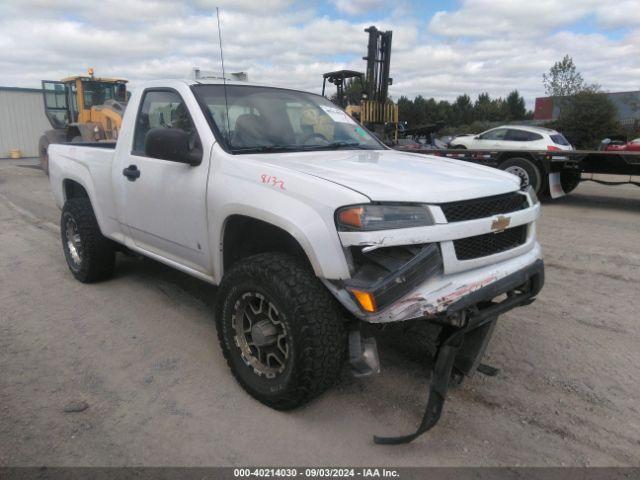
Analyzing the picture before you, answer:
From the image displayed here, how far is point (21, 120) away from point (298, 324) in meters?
33.3

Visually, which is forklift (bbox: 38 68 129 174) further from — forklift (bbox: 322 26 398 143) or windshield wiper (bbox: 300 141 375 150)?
windshield wiper (bbox: 300 141 375 150)

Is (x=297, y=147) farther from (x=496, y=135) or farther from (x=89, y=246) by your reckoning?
(x=496, y=135)

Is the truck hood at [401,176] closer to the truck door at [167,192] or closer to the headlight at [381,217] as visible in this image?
the headlight at [381,217]

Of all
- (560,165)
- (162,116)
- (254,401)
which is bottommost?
(254,401)

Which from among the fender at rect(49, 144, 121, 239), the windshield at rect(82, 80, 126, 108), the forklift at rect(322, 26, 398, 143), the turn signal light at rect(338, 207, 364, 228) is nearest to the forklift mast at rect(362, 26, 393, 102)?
the forklift at rect(322, 26, 398, 143)

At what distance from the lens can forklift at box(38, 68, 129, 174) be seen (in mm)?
13797

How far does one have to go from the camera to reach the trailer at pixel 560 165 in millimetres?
9336

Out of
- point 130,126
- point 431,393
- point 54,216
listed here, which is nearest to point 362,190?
point 431,393

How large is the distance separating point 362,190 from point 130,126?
8.47 ft

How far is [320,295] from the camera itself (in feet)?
8.56

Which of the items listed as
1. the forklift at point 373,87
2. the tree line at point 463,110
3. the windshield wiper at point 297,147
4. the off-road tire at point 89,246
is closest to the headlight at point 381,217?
the windshield wiper at point 297,147

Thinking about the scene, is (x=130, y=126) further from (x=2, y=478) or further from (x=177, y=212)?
(x=2, y=478)

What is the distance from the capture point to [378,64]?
1490 centimetres

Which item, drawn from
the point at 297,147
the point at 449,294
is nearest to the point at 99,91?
the point at 297,147
